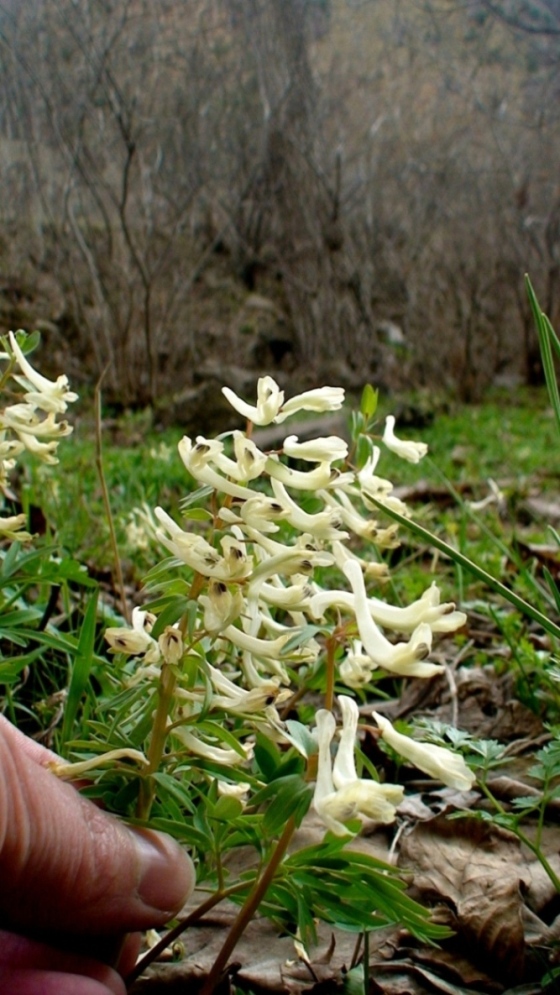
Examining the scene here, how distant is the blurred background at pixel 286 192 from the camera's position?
23.7 ft

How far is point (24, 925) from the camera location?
836mm

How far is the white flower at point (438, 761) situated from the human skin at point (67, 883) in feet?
0.91

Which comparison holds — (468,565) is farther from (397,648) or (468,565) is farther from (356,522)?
(397,648)

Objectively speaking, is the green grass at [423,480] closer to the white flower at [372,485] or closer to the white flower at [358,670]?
the white flower at [372,485]

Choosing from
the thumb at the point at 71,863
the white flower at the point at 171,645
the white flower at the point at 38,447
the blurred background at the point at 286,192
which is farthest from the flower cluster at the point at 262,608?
the blurred background at the point at 286,192

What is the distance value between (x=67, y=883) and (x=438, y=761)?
0.36 metres

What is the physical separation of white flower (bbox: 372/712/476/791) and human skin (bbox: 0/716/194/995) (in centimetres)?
28

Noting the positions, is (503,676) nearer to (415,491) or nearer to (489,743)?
(489,743)

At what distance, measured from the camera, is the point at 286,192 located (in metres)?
11.4

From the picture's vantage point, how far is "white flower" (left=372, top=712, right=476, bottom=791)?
0.72 meters

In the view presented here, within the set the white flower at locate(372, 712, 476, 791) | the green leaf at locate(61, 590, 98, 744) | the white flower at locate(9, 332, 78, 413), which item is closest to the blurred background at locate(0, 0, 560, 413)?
the white flower at locate(9, 332, 78, 413)

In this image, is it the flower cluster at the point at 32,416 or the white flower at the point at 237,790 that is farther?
the flower cluster at the point at 32,416

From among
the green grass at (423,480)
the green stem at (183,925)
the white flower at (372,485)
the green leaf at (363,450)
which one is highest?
the green leaf at (363,450)

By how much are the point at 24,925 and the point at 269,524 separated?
1.47 feet
